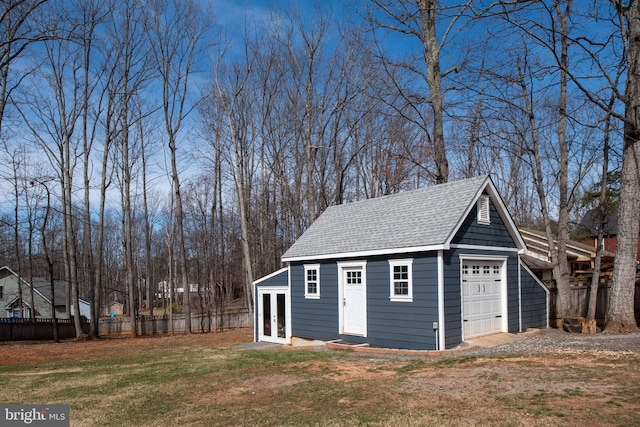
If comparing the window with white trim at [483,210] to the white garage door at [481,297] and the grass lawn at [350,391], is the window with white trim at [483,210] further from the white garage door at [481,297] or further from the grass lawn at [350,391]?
the grass lawn at [350,391]

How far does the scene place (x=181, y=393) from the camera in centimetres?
905

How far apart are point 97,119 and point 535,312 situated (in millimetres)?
24565

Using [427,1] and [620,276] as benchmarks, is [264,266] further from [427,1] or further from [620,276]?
[620,276]

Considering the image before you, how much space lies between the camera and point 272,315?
1898 cm

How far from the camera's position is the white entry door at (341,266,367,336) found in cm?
1506

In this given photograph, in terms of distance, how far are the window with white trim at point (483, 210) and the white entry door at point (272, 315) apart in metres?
7.41

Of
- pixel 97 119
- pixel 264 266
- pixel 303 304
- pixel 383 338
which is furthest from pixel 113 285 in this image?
pixel 383 338

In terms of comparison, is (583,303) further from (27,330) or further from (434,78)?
(27,330)

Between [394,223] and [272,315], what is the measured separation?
648 centimetres

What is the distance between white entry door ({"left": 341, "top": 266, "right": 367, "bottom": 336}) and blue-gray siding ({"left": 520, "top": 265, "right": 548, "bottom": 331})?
17.5 feet

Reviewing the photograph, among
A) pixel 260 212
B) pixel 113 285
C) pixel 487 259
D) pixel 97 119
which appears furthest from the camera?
pixel 113 285

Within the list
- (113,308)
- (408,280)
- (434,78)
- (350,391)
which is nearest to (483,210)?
(408,280)

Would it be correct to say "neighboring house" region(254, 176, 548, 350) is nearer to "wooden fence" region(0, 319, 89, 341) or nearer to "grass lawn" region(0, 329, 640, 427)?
"grass lawn" region(0, 329, 640, 427)

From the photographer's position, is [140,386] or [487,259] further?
[487,259]
